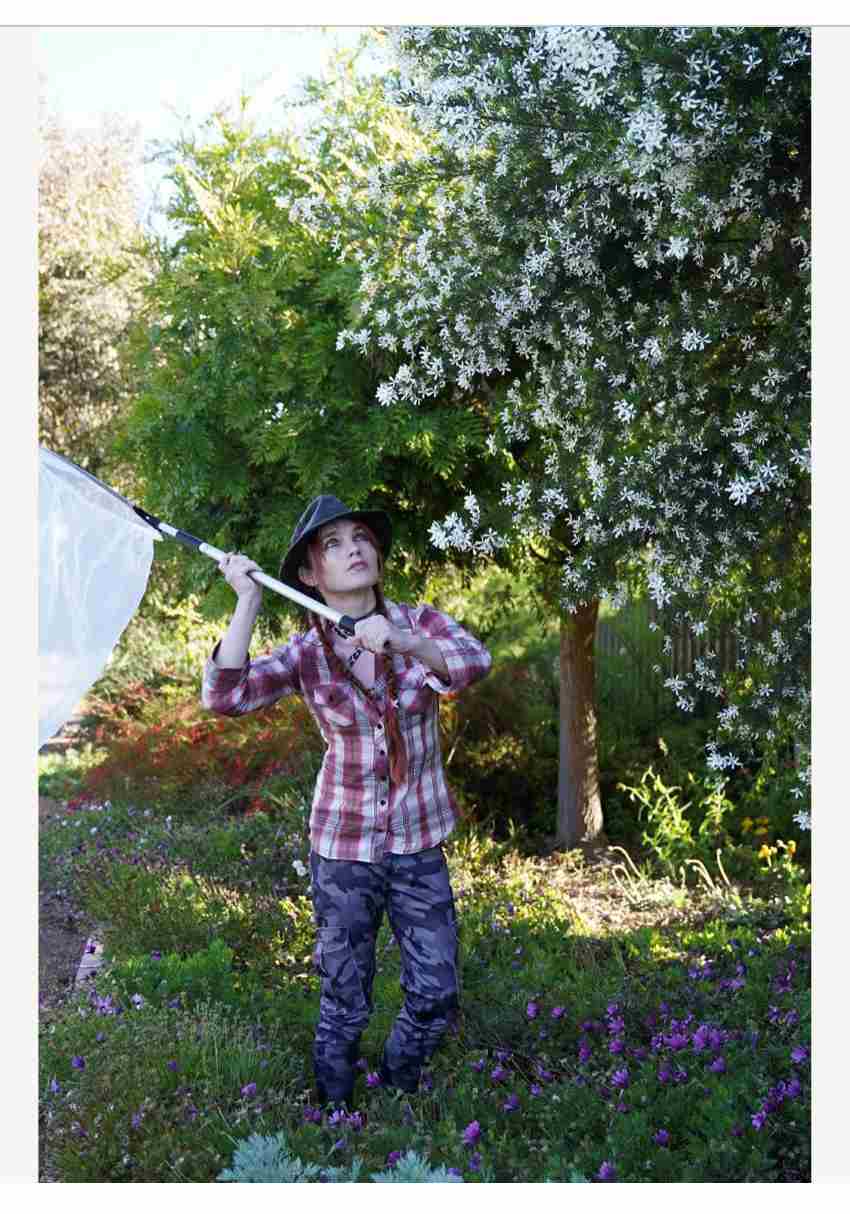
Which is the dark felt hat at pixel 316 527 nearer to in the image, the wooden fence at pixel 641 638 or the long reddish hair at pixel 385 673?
the long reddish hair at pixel 385 673

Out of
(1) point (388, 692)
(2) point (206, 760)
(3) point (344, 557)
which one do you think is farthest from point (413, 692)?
(2) point (206, 760)

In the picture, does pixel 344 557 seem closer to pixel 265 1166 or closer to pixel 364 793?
pixel 364 793

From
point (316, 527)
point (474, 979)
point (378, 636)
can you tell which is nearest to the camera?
point (378, 636)

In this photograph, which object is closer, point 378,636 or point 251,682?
point 378,636

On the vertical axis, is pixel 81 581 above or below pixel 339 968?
above

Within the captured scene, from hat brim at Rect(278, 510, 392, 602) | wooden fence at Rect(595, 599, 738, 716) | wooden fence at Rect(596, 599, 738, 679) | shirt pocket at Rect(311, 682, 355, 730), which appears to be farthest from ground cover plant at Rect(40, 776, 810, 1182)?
wooden fence at Rect(596, 599, 738, 679)

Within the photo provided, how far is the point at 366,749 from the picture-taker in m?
3.26

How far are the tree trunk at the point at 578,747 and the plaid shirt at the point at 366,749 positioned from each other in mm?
2566

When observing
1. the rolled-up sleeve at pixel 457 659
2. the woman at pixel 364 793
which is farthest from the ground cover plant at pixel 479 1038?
the rolled-up sleeve at pixel 457 659

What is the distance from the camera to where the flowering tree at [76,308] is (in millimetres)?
9391

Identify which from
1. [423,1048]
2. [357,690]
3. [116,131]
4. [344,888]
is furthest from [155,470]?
[116,131]

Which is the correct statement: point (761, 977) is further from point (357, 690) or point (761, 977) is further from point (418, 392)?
point (418, 392)

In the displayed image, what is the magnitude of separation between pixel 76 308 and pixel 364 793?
723 cm

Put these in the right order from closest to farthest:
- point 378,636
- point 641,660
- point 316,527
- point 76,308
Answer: point 378,636 < point 316,527 < point 641,660 < point 76,308
